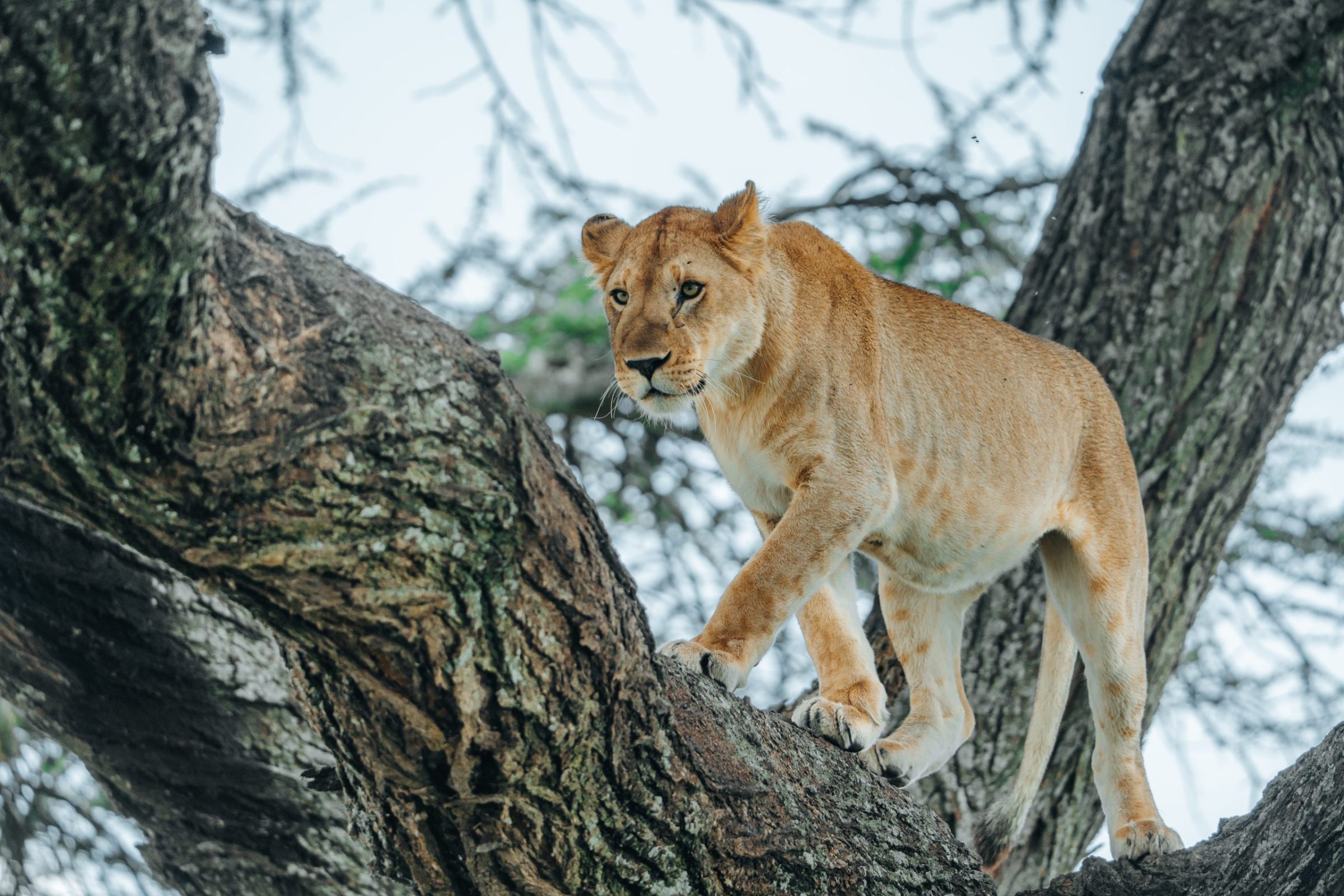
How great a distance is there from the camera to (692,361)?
12.4ft

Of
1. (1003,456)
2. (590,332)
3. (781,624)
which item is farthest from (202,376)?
(590,332)

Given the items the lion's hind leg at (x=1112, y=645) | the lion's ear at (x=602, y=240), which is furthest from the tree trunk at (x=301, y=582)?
the lion's ear at (x=602, y=240)

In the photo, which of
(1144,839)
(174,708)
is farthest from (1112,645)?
(174,708)

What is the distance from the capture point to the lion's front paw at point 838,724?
3500 mm

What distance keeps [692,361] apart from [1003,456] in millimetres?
1137

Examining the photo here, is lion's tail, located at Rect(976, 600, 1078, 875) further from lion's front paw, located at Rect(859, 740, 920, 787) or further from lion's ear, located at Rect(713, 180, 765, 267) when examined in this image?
lion's ear, located at Rect(713, 180, 765, 267)

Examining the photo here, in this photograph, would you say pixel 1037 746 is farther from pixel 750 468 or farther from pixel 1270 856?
pixel 1270 856

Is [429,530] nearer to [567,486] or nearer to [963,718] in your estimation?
[567,486]

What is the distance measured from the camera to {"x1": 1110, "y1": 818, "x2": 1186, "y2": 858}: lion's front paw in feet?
12.3

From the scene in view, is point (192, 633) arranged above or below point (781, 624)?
below

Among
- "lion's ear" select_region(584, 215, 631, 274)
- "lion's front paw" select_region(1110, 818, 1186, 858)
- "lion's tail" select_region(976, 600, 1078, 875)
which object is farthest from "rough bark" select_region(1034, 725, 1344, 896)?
Answer: "lion's ear" select_region(584, 215, 631, 274)

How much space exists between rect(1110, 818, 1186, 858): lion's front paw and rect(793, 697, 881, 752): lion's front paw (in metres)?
0.87

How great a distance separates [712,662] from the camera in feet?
10.7

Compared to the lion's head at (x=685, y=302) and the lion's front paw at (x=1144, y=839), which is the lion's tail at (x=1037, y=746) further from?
the lion's head at (x=685, y=302)
